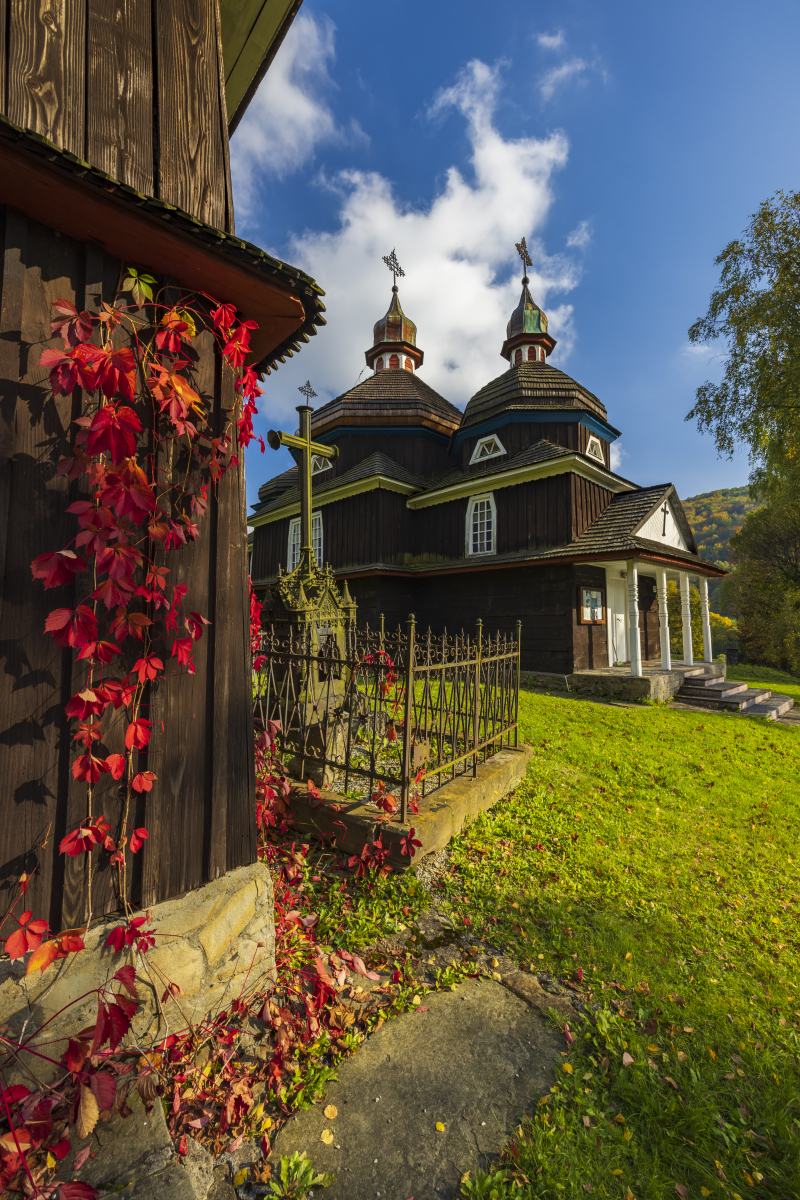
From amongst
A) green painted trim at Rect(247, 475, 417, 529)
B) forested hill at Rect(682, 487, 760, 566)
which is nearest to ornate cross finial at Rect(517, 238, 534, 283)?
green painted trim at Rect(247, 475, 417, 529)

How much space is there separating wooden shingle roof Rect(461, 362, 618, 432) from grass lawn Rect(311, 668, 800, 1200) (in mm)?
12806

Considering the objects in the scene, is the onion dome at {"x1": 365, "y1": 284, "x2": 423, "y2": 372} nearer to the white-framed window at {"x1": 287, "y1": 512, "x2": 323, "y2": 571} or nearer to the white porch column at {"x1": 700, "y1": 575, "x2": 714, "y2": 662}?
the white-framed window at {"x1": 287, "y1": 512, "x2": 323, "y2": 571}

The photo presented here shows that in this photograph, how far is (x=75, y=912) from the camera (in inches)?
80.4

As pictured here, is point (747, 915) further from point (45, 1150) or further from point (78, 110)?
point (78, 110)

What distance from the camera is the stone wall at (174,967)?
1913mm

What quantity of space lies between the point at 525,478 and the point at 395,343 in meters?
12.8

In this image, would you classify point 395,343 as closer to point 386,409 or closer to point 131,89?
point 386,409

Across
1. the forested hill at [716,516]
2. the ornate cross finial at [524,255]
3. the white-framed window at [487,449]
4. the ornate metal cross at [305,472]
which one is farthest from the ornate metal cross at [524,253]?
the forested hill at [716,516]

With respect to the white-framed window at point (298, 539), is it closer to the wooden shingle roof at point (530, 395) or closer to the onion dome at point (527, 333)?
the wooden shingle roof at point (530, 395)

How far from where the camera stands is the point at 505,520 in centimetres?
1448

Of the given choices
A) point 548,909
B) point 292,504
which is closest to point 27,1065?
point 548,909

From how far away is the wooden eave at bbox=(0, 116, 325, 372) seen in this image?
1.79m

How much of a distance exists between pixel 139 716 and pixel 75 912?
84 centimetres

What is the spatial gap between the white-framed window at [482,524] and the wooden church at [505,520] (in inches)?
1.7
